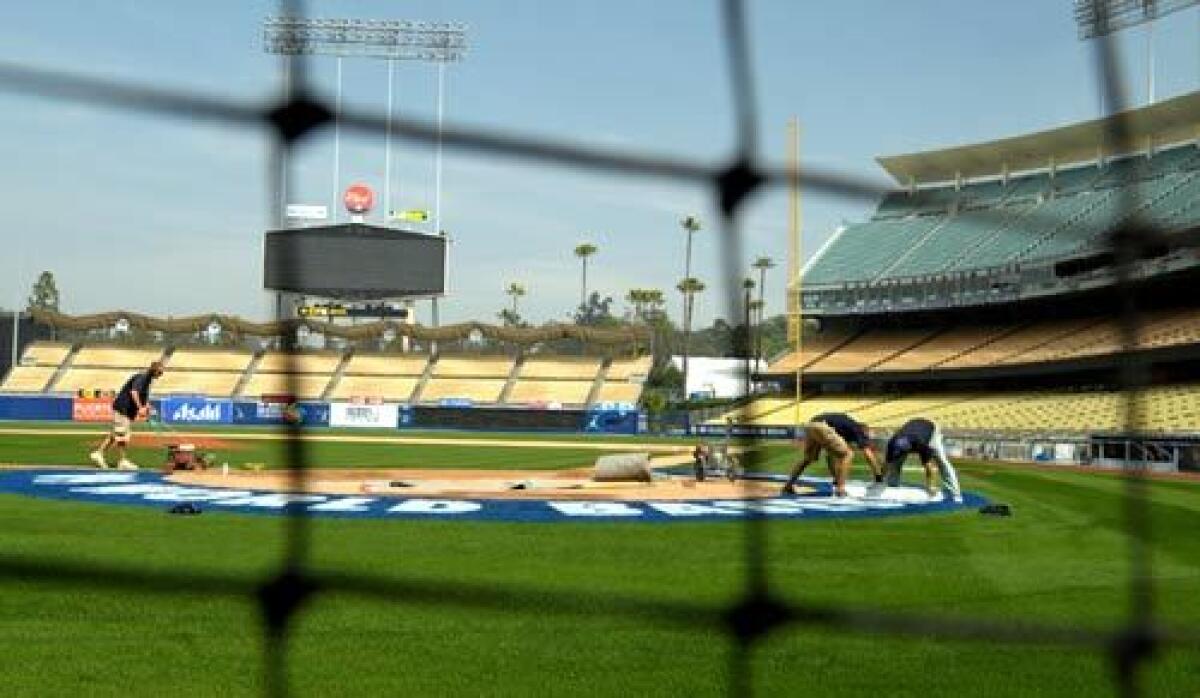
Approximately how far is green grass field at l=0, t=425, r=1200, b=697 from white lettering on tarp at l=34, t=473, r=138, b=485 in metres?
2.10

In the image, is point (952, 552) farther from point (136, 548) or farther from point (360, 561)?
point (136, 548)

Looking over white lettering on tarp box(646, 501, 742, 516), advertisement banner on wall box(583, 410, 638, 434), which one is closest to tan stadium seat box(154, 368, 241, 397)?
advertisement banner on wall box(583, 410, 638, 434)

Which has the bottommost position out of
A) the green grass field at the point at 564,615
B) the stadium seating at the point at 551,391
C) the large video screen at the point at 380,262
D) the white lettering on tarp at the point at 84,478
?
the green grass field at the point at 564,615

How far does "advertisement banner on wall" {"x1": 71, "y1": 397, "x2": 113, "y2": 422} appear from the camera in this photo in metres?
39.0

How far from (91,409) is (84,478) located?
93.3 ft

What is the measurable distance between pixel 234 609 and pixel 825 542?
14.4 ft

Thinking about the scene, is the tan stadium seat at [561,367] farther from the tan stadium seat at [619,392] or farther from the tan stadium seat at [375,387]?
the tan stadium seat at [375,387]

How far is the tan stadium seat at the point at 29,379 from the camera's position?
38.9m

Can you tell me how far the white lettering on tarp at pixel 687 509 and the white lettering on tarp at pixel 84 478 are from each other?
5.59 m

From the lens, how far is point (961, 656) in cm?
456

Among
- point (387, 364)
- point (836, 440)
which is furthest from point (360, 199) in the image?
point (836, 440)

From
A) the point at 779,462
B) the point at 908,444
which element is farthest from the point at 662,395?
the point at 908,444

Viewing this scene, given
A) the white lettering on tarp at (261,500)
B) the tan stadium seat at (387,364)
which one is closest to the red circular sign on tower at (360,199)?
the tan stadium seat at (387,364)

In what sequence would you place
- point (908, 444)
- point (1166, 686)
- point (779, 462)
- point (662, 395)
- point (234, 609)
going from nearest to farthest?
point (1166, 686) < point (234, 609) < point (908, 444) < point (779, 462) < point (662, 395)
